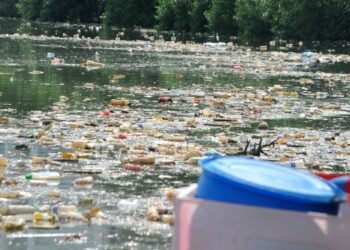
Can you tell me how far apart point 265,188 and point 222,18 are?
45.3 meters

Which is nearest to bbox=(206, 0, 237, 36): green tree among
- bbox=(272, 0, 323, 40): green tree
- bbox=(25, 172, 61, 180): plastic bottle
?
bbox=(272, 0, 323, 40): green tree

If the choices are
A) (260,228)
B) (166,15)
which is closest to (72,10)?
(166,15)

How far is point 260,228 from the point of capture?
12.4 feet

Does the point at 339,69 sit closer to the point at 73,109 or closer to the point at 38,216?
the point at 73,109

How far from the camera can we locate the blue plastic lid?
374 cm

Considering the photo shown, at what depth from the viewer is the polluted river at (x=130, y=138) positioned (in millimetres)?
5949

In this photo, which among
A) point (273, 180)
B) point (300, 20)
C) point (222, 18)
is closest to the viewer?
point (273, 180)

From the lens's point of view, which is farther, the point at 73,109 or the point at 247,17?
the point at 247,17

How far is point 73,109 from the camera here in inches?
464

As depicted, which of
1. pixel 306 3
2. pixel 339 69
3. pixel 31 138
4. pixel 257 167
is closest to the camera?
pixel 257 167

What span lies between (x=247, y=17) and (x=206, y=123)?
3444 centimetres

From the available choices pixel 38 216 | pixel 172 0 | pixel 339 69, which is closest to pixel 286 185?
pixel 38 216

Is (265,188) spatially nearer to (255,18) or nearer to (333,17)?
(333,17)

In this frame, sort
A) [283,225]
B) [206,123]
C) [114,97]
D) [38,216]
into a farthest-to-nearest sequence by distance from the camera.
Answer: [114,97] → [206,123] → [38,216] → [283,225]
